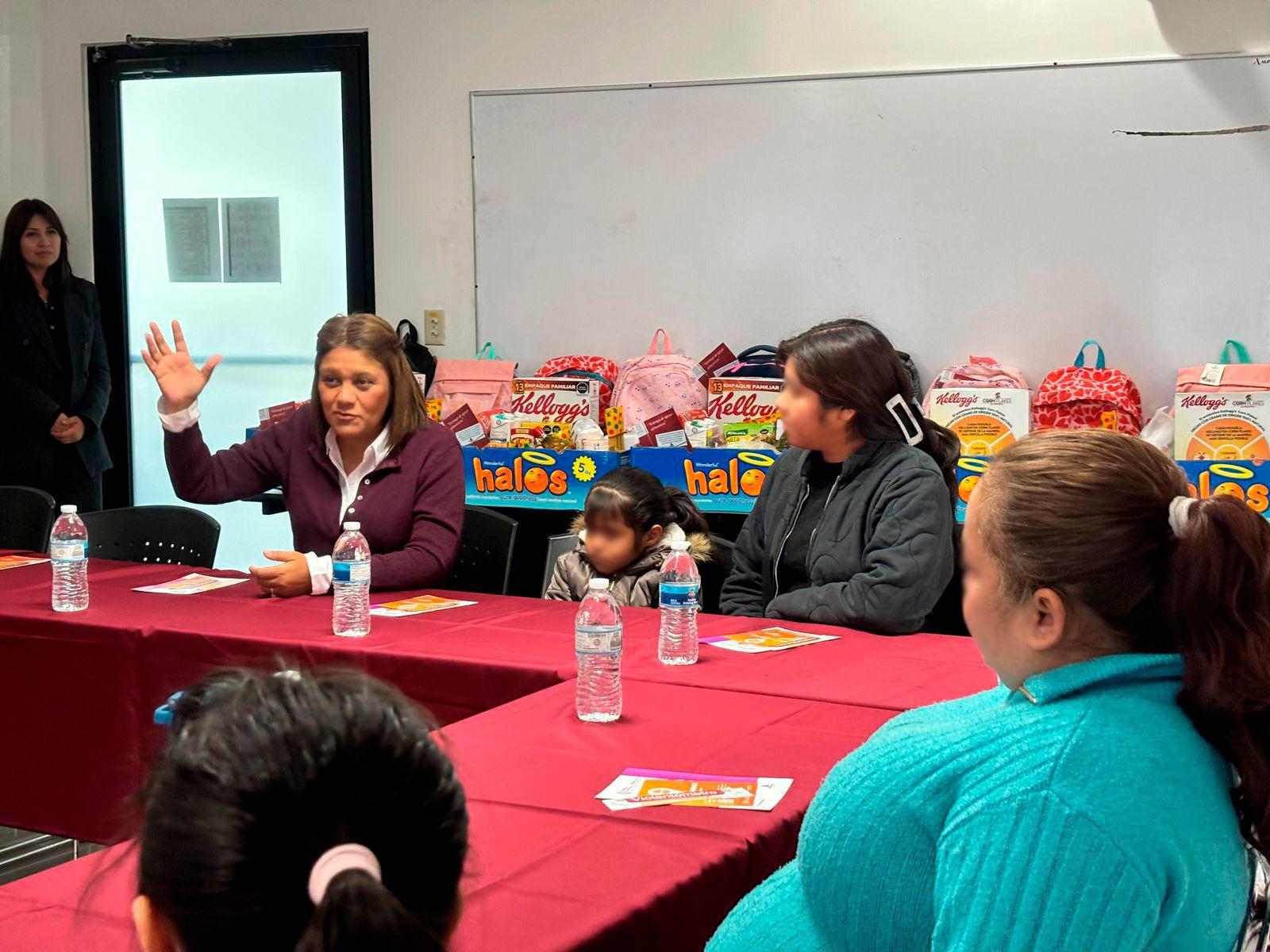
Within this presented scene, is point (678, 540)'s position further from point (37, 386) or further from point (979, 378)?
point (37, 386)

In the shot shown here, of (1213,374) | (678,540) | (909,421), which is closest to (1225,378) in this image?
(1213,374)

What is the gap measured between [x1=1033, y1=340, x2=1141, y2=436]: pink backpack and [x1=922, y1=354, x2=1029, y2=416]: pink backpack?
121mm

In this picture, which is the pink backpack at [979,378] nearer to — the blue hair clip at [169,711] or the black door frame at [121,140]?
the black door frame at [121,140]

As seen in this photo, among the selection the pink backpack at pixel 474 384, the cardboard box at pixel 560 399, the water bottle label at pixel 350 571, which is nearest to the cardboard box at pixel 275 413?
the pink backpack at pixel 474 384

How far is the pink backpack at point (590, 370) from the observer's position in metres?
4.95

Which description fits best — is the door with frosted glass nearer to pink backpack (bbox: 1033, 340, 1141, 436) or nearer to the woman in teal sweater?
pink backpack (bbox: 1033, 340, 1141, 436)

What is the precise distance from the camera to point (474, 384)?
16.7 ft

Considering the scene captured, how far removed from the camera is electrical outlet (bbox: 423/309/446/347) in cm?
537

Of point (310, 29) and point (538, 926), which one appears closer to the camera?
point (538, 926)

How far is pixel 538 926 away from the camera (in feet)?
4.22

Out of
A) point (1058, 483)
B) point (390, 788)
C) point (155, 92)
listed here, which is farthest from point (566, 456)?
point (390, 788)

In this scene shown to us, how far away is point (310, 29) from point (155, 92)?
81 centimetres

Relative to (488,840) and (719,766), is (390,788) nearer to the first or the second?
(488,840)

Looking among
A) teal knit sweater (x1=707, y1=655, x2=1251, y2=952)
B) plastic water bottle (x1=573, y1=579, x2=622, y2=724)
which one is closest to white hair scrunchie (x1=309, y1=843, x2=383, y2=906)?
teal knit sweater (x1=707, y1=655, x2=1251, y2=952)
